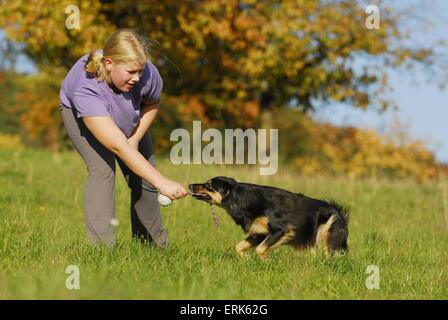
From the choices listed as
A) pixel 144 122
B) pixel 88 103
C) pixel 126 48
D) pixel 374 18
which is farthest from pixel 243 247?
pixel 374 18

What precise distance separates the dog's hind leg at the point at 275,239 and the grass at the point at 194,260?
0.09 m

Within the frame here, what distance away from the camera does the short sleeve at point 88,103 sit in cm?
437

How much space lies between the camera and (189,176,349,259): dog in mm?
5566

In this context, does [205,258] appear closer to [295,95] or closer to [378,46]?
[378,46]

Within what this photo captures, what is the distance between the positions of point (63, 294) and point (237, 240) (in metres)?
3.60

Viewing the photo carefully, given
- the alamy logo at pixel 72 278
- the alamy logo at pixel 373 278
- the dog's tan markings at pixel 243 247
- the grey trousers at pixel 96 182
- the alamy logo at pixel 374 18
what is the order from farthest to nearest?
the alamy logo at pixel 374 18 < the dog's tan markings at pixel 243 247 < the grey trousers at pixel 96 182 < the alamy logo at pixel 373 278 < the alamy logo at pixel 72 278

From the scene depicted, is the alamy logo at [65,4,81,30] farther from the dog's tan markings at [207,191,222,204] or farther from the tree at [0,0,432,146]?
the dog's tan markings at [207,191,222,204]

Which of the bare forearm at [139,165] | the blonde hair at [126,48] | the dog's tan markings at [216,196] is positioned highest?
the blonde hair at [126,48]

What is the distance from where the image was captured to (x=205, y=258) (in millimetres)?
4516

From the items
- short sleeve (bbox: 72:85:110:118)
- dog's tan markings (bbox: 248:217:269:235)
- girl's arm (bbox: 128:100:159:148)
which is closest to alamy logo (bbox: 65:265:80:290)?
short sleeve (bbox: 72:85:110:118)

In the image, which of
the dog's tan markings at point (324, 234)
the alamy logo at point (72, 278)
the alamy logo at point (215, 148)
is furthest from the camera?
the alamy logo at point (215, 148)

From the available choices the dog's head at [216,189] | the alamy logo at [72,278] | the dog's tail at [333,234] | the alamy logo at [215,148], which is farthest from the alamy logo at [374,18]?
the alamy logo at [72,278]

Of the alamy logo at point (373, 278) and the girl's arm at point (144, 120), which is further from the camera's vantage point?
the girl's arm at point (144, 120)

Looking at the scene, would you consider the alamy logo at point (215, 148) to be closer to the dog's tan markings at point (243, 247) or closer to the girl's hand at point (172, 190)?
the dog's tan markings at point (243, 247)
